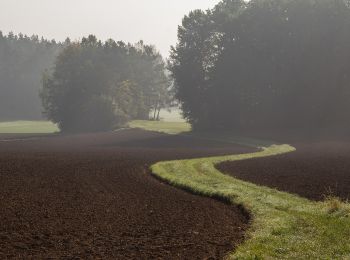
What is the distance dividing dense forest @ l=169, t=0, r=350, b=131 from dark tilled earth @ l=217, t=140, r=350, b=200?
3407 centimetres

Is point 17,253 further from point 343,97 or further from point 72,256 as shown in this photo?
point 343,97

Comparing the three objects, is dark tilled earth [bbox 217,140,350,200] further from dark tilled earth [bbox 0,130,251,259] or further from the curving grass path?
dark tilled earth [bbox 0,130,251,259]

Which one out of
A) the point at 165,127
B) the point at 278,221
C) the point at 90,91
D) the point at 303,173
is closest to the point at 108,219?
the point at 278,221

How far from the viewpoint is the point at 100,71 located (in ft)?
369

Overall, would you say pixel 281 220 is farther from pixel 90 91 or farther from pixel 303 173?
pixel 90 91

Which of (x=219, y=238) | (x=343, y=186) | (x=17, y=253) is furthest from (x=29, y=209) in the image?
(x=343, y=186)

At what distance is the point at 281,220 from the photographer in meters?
18.1

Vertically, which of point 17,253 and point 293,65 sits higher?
point 293,65

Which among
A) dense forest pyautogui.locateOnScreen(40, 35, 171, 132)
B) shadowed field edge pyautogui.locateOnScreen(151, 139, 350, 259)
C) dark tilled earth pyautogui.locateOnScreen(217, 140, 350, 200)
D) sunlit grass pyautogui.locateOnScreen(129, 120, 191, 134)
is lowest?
shadowed field edge pyautogui.locateOnScreen(151, 139, 350, 259)

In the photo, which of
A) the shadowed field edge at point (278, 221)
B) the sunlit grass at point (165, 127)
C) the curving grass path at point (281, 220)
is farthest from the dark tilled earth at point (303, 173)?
the sunlit grass at point (165, 127)

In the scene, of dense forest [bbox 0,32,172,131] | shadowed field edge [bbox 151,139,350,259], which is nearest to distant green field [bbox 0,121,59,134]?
dense forest [bbox 0,32,172,131]

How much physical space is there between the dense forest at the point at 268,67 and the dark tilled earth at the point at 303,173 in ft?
112

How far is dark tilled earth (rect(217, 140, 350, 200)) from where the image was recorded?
→ 24562mm

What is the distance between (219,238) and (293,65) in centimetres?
6593
